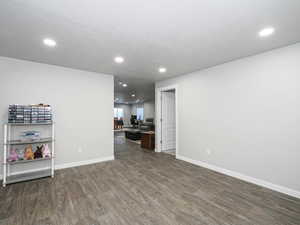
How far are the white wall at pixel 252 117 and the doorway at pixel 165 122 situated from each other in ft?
4.35

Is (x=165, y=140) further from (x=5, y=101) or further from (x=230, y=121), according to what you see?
(x=5, y=101)

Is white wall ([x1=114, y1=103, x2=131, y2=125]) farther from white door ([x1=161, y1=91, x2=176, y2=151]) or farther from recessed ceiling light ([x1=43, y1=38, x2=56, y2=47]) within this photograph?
recessed ceiling light ([x1=43, y1=38, x2=56, y2=47])

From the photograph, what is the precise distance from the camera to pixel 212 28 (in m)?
1.90

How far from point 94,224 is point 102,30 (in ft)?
8.42

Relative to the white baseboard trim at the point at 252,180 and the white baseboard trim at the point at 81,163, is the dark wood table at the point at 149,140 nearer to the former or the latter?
the white baseboard trim at the point at 81,163

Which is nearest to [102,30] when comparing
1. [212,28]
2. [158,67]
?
[212,28]

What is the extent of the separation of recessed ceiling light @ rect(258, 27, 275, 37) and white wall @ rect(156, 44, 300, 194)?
726 millimetres

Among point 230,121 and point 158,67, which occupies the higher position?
point 158,67

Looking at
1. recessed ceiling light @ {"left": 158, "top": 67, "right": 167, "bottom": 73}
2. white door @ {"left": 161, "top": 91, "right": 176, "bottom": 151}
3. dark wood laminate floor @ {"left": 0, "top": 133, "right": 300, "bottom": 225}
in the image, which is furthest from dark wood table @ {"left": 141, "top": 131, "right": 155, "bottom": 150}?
recessed ceiling light @ {"left": 158, "top": 67, "right": 167, "bottom": 73}

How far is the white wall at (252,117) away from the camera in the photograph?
2.36 metres

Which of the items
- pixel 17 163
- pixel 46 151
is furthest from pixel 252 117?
pixel 17 163

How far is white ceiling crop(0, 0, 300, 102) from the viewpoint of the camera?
1522 mm

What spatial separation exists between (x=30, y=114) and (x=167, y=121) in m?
4.00

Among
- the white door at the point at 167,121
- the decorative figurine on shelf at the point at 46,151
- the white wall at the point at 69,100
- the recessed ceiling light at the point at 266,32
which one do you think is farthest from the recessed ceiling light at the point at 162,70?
the decorative figurine on shelf at the point at 46,151
